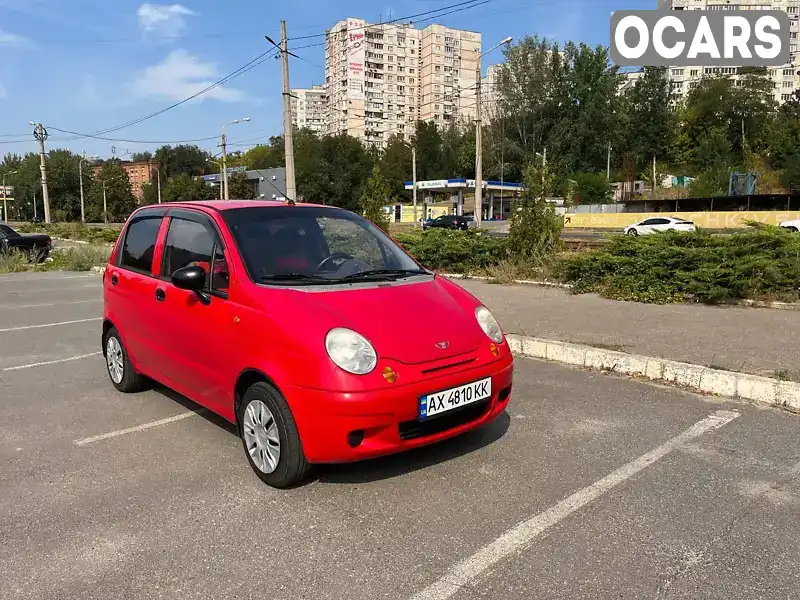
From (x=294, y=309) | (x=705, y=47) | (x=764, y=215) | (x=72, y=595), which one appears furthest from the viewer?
(x=764, y=215)

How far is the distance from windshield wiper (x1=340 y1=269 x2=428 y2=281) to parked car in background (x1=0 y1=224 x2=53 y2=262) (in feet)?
66.2

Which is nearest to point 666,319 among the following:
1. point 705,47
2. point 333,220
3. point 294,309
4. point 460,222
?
point 333,220

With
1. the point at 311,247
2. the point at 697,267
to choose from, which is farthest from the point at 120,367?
the point at 697,267

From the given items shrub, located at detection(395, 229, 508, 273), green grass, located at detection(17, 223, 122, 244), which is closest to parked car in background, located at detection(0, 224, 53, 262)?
green grass, located at detection(17, 223, 122, 244)

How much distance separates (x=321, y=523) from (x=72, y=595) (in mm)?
1178

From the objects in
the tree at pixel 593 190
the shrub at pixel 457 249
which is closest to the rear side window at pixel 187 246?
the shrub at pixel 457 249

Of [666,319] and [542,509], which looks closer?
[542,509]

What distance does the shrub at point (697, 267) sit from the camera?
8.90 m

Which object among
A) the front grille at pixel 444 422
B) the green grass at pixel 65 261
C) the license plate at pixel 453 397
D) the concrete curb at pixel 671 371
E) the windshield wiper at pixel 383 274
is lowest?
the concrete curb at pixel 671 371

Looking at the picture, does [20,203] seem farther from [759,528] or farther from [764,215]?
[759,528]

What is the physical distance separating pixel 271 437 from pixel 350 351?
2.49 feet

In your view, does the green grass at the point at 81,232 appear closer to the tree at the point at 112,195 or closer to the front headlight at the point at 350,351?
the front headlight at the point at 350,351

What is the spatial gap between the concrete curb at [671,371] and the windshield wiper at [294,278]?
11.2 feet

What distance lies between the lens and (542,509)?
335cm
